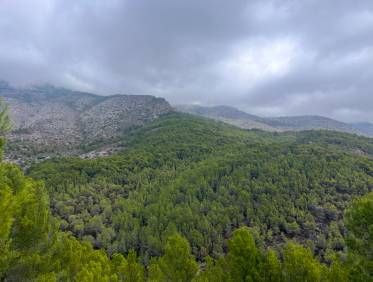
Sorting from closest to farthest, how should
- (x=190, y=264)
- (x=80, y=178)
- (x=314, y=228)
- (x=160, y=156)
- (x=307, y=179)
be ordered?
(x=190, y=264), (x=314, y=228), (x=307, y=179), (x=80, y=178), (x=160, y=156)

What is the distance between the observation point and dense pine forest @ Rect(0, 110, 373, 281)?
18.9 m

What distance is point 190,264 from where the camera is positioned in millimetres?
26797

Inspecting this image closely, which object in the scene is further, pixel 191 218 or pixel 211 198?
pixel 211 198

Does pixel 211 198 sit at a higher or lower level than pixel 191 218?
higher

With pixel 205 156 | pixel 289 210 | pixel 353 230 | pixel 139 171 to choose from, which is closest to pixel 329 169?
pixel 289 210

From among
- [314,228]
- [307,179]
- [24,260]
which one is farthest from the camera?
[307,179]

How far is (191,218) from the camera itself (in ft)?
269

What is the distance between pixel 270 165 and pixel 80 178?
282ft

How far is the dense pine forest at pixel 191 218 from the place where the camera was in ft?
A: 62.1

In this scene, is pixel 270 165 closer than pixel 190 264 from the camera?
No

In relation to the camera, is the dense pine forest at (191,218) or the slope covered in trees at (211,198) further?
the slope covered in trees at (211,198)

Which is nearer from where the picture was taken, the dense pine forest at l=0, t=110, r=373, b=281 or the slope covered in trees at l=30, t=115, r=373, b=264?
the dense pine forest at l=0, t=110, r=373, b=281

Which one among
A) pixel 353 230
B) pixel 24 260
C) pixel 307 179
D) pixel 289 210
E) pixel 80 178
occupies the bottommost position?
pixel 80 178

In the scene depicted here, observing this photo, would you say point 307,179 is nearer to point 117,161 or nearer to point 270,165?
point 270,165
